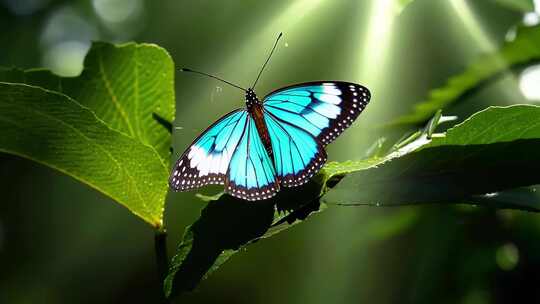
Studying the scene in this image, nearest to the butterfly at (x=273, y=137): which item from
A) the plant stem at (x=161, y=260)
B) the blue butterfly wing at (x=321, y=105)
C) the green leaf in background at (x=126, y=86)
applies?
the blue butterfly wing at (x=321, y=105)

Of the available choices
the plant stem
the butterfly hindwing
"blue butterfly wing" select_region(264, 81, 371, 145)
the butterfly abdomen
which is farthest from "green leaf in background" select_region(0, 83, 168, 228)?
the butterfly abdomen

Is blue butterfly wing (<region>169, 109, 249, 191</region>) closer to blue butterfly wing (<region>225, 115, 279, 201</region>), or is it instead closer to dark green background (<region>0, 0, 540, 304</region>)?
blue butterfly wing (<region>225, 115, 279, 201</region>)

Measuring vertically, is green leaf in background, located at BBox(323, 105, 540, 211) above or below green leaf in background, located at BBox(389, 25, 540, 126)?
below

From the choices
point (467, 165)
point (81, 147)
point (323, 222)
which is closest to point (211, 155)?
point (81, 147)

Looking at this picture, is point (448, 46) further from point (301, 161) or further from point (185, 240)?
point (185, 240)

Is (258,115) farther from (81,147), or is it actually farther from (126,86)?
(81,147)
